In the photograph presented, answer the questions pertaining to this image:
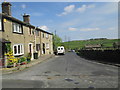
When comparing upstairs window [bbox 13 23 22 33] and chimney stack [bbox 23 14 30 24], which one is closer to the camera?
upstairs window [bbox 13 23 22 33]

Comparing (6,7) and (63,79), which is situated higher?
(6,7)

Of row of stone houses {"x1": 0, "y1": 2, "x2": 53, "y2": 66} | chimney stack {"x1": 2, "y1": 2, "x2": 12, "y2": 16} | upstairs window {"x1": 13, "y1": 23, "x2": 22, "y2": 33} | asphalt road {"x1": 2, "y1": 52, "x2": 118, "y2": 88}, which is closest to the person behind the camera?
asphalt road {"x1": 2, "y1": 52, "x2": 118, "y2": 88}

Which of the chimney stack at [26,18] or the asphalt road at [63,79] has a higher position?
the chimney stack at [26,18]

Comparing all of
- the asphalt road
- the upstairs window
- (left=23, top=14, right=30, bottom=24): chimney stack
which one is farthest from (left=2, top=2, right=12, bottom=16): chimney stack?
the asphalt road

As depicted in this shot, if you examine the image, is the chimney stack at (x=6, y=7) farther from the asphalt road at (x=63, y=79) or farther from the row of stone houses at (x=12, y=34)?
the asphalt road at (x=63, y=79)

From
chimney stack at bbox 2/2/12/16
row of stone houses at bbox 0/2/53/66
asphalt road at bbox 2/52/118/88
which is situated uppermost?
chimney stack at bbox 2/2/12/16

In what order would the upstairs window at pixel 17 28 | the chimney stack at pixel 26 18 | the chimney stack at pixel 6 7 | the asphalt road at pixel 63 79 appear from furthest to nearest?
the chimney stack at pixel 26 18, the chimney stack at pixel 6 7, the upstairs window at pixel 17 28, the asphalt road at pixel 63 79

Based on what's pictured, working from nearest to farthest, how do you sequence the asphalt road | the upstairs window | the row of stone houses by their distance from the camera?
the asphalt road < the row of stone houses < the upstairs window

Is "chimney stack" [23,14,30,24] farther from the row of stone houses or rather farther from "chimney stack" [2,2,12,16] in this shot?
"chimney stack" [2,2,12,16]

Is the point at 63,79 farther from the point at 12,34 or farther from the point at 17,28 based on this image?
the point at 17,28

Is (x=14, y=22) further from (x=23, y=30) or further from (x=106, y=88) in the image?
(x=106, y=88)

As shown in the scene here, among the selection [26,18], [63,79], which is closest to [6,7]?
[26,18]

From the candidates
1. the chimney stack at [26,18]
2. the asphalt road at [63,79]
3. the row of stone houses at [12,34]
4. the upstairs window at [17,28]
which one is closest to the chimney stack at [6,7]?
the row of stone houses at [12,34]

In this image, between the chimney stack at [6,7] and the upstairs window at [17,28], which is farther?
the chimney stack at [6,7]
